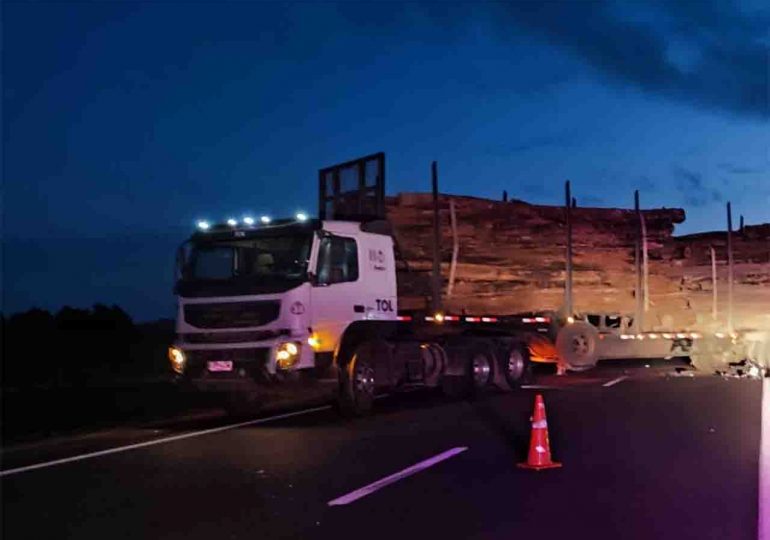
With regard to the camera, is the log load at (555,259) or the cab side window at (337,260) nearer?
the cab side window at (337,260)

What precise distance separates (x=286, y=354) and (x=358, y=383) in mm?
1479

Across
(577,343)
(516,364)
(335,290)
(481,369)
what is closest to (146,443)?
(335,290)

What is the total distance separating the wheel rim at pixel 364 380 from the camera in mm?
15281

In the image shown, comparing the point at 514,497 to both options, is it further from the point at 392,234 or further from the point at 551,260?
the point at 551,260

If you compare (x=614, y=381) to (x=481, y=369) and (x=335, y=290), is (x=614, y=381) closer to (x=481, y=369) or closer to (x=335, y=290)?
(x=481, y=369)

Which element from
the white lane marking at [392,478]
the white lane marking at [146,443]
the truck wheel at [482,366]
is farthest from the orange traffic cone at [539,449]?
the truck wheel at [482,366]

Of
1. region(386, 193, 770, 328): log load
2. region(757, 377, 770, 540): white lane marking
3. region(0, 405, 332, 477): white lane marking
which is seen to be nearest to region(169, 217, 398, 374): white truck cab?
region(0, 405, 332, 477): white lane marking

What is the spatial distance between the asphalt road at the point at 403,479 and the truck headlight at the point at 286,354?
89 centimetres

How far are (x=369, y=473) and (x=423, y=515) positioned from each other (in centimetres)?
202

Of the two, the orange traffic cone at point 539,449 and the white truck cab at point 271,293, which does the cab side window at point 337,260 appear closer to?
the white truck cab at point 271,293

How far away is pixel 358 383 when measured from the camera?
50.2 feet

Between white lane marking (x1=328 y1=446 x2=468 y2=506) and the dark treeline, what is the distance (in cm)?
1418

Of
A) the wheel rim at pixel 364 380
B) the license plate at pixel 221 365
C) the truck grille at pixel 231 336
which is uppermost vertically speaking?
the truck grille at pixel 231 336

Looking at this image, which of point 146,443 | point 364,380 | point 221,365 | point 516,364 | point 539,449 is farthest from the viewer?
point 516,364
